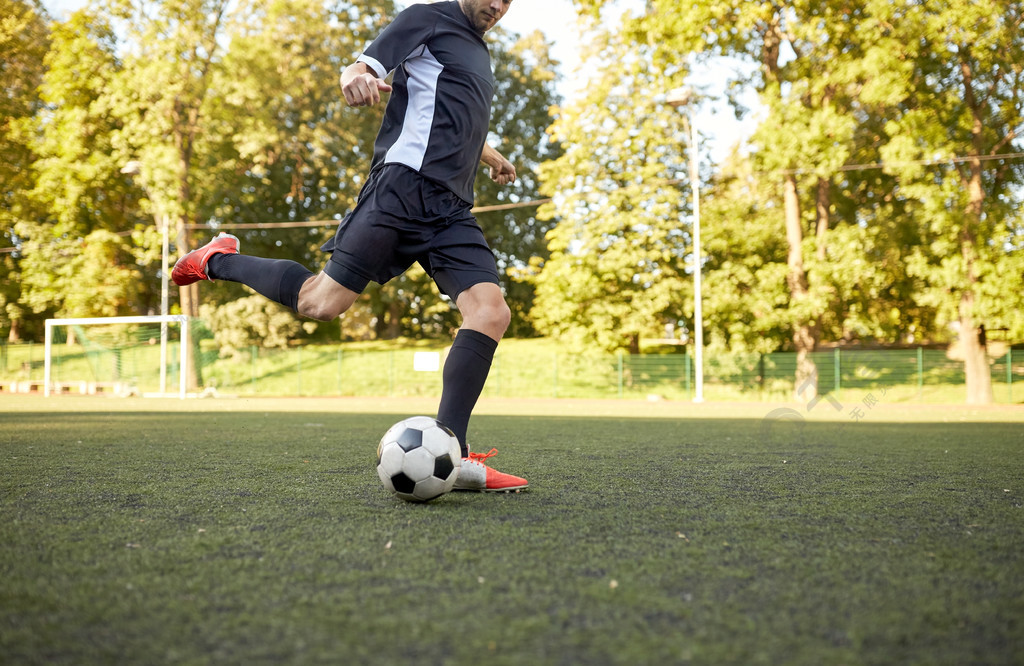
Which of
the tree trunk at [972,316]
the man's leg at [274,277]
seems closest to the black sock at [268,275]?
the man's leg at [274,277]

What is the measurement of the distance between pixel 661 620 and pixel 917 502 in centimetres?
202

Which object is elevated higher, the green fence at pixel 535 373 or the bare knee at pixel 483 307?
the bare knee at pixel 483 307

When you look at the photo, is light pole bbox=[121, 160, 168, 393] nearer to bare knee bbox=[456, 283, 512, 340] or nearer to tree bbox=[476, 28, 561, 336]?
tree bbox=[476, 28, 561, 336]

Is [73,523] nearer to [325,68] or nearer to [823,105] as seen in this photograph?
[823,105]

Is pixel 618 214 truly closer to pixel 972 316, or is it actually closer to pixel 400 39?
pixel 972 316

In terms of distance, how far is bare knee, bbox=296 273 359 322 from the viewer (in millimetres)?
3309

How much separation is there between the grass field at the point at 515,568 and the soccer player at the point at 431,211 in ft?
2.05

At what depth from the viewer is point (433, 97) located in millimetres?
3391

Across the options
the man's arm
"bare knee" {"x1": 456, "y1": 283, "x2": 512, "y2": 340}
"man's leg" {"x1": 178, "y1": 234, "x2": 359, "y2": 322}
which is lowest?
"bare knee" {"x1": 456, "y1": 283, "x2": 512, "y2": 340}

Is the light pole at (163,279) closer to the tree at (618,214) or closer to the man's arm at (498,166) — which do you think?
the tree at (618,214)

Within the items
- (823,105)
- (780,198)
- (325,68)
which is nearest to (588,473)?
(823,105)

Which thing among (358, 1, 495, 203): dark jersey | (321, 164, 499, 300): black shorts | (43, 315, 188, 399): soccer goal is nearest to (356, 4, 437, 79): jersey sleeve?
(358, 1, 495, 203): dark jersey

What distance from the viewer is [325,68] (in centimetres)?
2752

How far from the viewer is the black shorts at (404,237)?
128 inches
